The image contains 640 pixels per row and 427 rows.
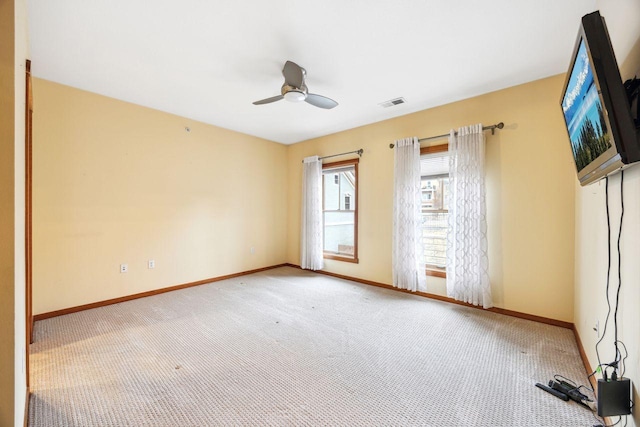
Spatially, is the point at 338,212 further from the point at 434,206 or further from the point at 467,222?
the point at 467,222

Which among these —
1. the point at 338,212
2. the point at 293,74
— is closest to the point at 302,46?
the point at 293,74

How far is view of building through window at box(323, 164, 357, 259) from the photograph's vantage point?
5.00 meters

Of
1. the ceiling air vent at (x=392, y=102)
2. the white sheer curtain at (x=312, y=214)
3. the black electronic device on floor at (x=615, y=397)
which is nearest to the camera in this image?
the black electronic device on floor at (x=615, y=397)

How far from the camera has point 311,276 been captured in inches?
186

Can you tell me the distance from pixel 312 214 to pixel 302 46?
302cm

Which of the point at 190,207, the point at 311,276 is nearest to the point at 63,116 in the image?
the point at 190,207

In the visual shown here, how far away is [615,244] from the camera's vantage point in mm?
1415

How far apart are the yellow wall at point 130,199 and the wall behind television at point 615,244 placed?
4403 millimetres

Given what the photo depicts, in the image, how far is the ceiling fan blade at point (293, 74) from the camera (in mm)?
2447

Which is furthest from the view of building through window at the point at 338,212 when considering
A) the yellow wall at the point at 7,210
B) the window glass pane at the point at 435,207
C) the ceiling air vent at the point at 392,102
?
the yellow wall at the point at 7,210

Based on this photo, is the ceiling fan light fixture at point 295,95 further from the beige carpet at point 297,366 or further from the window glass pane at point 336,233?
the window glass pane at point 336,233

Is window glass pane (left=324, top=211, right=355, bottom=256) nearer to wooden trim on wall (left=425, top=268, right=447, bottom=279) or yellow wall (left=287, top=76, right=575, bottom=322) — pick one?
wooden trim on wall (left=425, top=268, right=447, bottom=279)

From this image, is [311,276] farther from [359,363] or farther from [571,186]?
[571,186]

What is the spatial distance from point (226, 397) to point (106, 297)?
255 cm
